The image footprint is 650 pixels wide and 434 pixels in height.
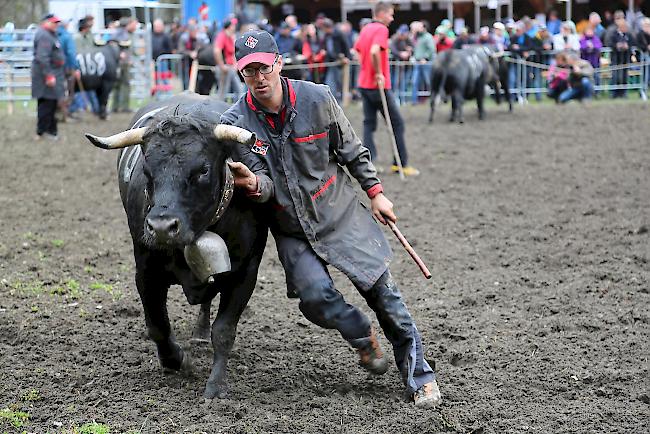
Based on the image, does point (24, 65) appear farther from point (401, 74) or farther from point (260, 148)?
point (260, 148)

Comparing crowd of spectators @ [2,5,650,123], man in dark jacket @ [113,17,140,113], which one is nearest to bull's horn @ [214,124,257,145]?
man in dark jacket @ [113,17,140,113]

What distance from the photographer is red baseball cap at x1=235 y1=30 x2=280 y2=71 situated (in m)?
4.36

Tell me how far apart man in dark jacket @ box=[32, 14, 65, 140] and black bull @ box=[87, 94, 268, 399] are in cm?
980

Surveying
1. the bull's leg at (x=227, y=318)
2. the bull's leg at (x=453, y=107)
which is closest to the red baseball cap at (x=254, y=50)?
the bull's leg at (x=227, y=318)

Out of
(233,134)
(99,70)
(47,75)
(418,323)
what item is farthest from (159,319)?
(99,70)

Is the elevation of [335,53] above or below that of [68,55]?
above

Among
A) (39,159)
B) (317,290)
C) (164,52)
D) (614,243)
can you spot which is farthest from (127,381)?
(164,52)

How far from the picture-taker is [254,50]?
172 inches

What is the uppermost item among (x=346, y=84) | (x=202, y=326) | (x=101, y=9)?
(x=101, y=9)

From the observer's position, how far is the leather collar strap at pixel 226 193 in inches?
167

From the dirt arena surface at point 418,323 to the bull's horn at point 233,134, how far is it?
1.38 m

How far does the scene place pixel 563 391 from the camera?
4.72 metres

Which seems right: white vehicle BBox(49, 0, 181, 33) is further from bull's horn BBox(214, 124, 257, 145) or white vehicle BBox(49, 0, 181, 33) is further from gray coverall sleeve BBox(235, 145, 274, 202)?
bull's horn BBox(214, 124, 257, 145)

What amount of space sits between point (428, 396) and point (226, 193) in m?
1.48
